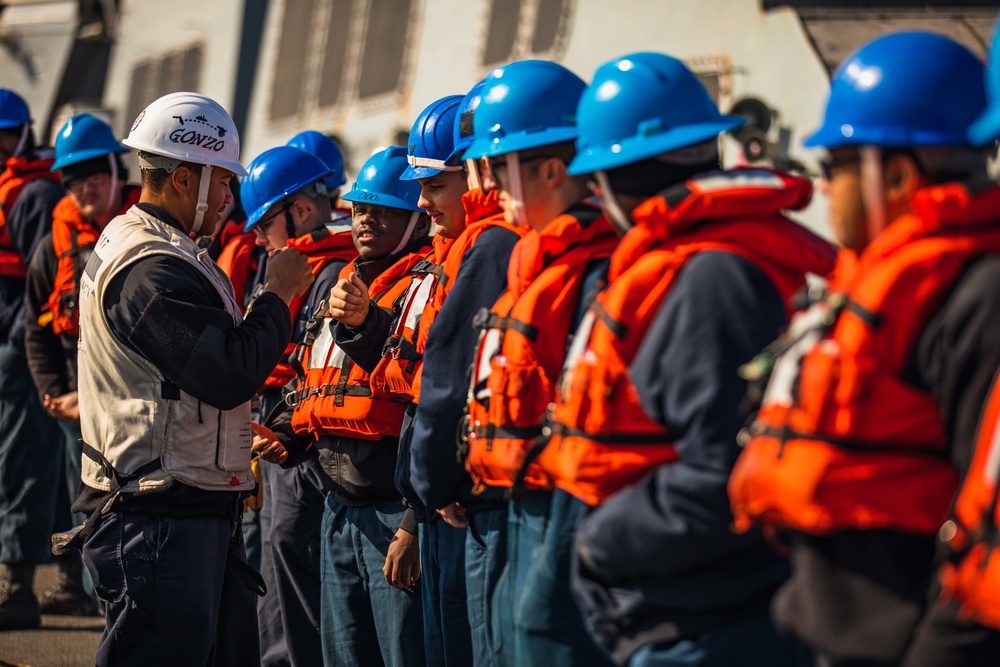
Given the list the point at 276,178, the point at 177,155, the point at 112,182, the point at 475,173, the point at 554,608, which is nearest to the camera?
the point at 554,608

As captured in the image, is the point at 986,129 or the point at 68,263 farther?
the point at 68,263

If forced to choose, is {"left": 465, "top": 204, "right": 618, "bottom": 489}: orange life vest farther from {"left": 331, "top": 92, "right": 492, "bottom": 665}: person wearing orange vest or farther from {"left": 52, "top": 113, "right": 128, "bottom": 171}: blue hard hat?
{"left": 52, "top": 113, "right": 128, "bottom": 171}: blue hard hat

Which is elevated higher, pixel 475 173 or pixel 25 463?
pixel 475 173

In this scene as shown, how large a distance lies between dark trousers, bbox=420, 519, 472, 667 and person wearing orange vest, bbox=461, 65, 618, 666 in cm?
65

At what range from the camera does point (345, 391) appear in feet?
16.5

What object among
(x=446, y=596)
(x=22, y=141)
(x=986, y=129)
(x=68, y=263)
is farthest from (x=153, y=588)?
(x=22, y=141)

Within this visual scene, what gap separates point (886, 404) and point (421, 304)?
2680 mm

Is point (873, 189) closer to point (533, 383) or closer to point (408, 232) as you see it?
point (533, 383)

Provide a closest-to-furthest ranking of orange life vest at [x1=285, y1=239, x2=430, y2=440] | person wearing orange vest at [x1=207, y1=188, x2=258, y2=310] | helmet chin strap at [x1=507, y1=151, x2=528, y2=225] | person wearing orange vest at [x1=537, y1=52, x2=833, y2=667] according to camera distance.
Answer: person wearing orange vest at [x1=537, y1=52, x2=833, y2=667]
helmet chin strap at [x1=507, y1=151, x2=528, y2=225]
orange life vest at [x1=285, y1=239, x2=430, y2=440]
person wearing orange vest at [x1=207, y1=188, x2=258, y2=310]

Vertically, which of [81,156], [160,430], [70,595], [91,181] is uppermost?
[81,156]

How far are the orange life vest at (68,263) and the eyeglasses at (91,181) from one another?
95mm

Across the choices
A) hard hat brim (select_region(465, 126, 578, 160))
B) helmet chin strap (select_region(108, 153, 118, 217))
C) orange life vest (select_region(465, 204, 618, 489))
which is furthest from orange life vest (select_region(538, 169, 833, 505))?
helmet chin strap (select_region(108, 153, 118, 217))

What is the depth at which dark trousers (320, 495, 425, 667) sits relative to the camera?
4805mm

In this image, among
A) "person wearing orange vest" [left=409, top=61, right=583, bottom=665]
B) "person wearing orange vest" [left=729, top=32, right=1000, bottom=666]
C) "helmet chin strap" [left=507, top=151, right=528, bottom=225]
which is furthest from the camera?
"person wearing orange vest" [left=409, top=61, right=583, bottom=665]
